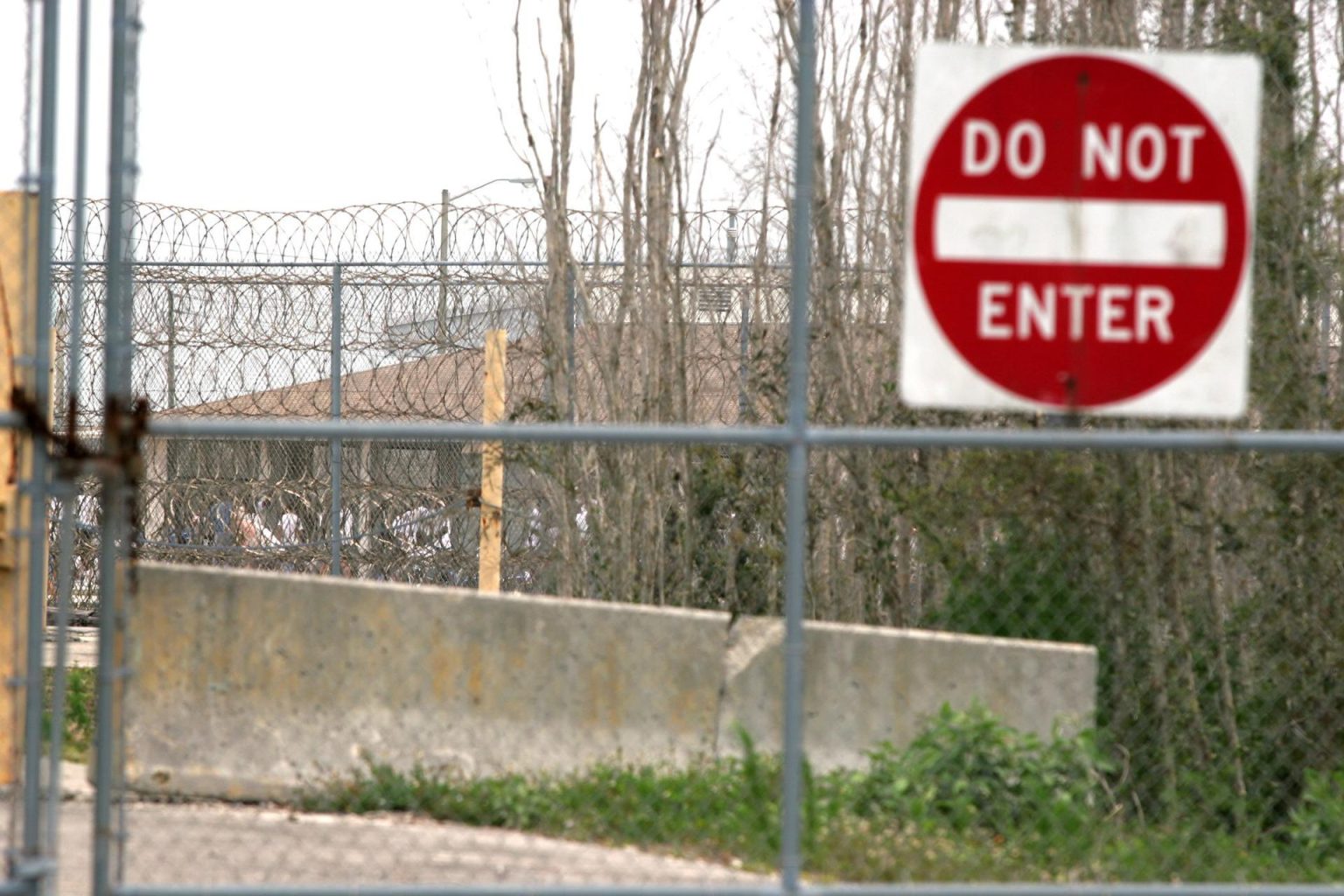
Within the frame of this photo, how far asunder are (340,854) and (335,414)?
769 cm

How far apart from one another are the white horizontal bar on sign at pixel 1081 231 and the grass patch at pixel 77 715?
15.4ft

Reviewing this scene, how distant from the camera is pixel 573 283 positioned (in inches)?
453

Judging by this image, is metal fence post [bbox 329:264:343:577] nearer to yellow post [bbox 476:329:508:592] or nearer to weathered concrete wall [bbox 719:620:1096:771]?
yellow post [bbox 476:329:508:592]

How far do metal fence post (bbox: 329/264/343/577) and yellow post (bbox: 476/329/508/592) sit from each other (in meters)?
2.24

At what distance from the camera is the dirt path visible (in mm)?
5859

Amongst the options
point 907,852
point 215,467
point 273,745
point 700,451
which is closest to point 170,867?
point 273,745

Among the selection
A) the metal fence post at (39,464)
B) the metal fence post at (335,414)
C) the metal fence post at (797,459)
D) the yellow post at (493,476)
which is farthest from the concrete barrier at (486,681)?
the metal fence post at (335,414)

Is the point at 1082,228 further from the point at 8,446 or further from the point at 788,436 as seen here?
the point at 8,446

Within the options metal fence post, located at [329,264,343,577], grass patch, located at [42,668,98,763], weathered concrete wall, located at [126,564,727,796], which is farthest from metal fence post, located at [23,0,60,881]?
metal fence post, located at [329,264,343,577]

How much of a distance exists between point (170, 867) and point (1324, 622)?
210 inches

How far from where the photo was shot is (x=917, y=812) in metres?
6.54

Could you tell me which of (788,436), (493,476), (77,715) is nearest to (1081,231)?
(788,436)

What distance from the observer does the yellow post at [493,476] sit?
34.8 feet

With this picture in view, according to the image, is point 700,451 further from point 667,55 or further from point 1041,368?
point 1041,368
